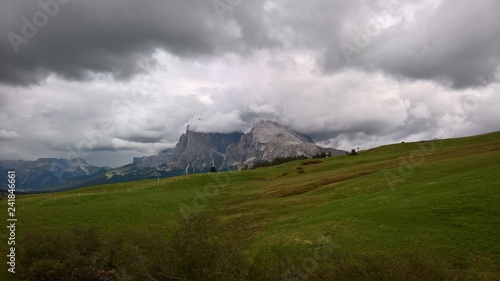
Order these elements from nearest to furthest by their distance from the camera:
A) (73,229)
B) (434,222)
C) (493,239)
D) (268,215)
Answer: (493,239) → (434,222) → (73,229) → (268,215)

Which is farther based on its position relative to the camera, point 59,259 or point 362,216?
point 362,216

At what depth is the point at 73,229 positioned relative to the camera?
4209 centimetres

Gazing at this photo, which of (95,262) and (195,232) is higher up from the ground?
(195,232)

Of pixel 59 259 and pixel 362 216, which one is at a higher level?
pixel 362 216

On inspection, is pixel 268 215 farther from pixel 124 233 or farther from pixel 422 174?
pixel 422 174

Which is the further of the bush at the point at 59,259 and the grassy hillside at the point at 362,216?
the bush at the point at 59,259

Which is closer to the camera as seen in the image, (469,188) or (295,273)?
(295,273)

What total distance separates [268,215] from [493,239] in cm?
3273

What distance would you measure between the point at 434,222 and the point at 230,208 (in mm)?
42718

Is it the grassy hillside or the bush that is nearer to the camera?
the grassy hillside

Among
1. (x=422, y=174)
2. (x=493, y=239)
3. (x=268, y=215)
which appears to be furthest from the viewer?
(x=422, y=174)

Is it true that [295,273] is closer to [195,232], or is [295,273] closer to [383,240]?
[195,232]

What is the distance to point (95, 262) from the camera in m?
34.7

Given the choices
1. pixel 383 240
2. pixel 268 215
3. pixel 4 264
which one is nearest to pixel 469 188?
pixel 383 240
